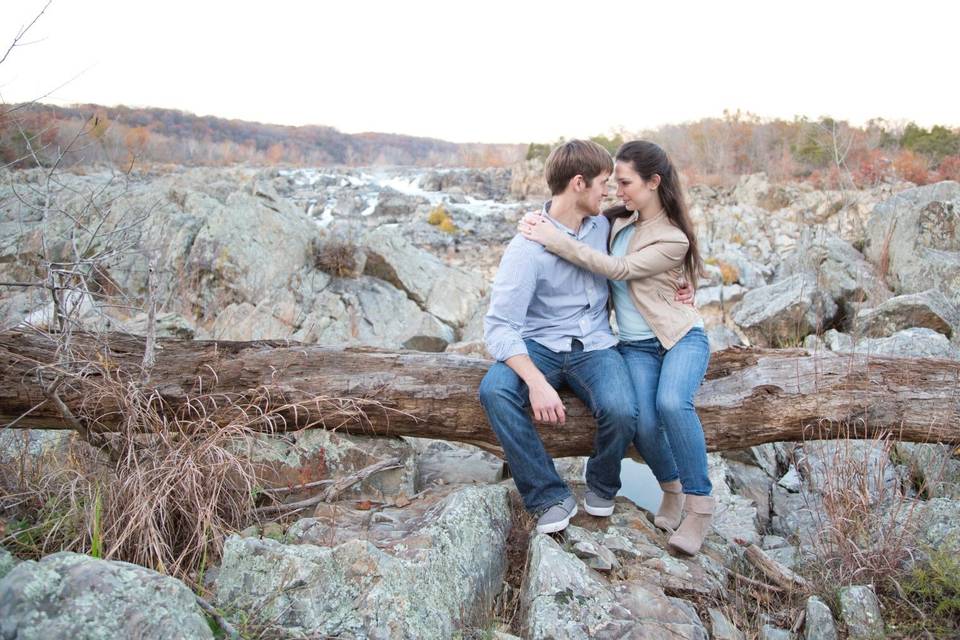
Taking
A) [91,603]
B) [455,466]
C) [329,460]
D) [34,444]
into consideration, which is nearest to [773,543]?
[455,466]

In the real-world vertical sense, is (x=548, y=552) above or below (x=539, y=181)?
below

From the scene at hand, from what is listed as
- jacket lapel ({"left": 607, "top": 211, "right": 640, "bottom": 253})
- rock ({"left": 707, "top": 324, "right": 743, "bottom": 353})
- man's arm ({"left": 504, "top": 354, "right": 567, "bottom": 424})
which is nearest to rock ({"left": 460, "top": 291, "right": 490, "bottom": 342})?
rock ({"left": 707, "top": 324, "right": 743, "bottom": 353})

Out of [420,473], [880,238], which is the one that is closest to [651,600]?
[420,473]

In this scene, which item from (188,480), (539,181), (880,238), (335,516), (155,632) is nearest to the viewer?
(155,632)

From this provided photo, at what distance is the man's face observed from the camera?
306 centimetres

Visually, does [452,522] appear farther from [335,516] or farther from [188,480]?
[188,480]

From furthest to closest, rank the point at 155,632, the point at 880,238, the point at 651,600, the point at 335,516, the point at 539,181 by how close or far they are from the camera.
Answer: the point at 539,181
the point at 880,238
the point at 335,516
the point at 651,600
the point at 155,632

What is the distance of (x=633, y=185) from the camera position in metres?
3.18

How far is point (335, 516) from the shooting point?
3.00 meters

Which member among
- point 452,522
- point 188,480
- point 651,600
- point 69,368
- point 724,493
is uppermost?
point 69,368

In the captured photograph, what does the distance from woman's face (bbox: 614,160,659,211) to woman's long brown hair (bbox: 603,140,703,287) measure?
0.02m

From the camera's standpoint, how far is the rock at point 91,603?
5.83 ft

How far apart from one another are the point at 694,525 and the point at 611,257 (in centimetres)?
123

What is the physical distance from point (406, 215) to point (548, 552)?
18.1m
